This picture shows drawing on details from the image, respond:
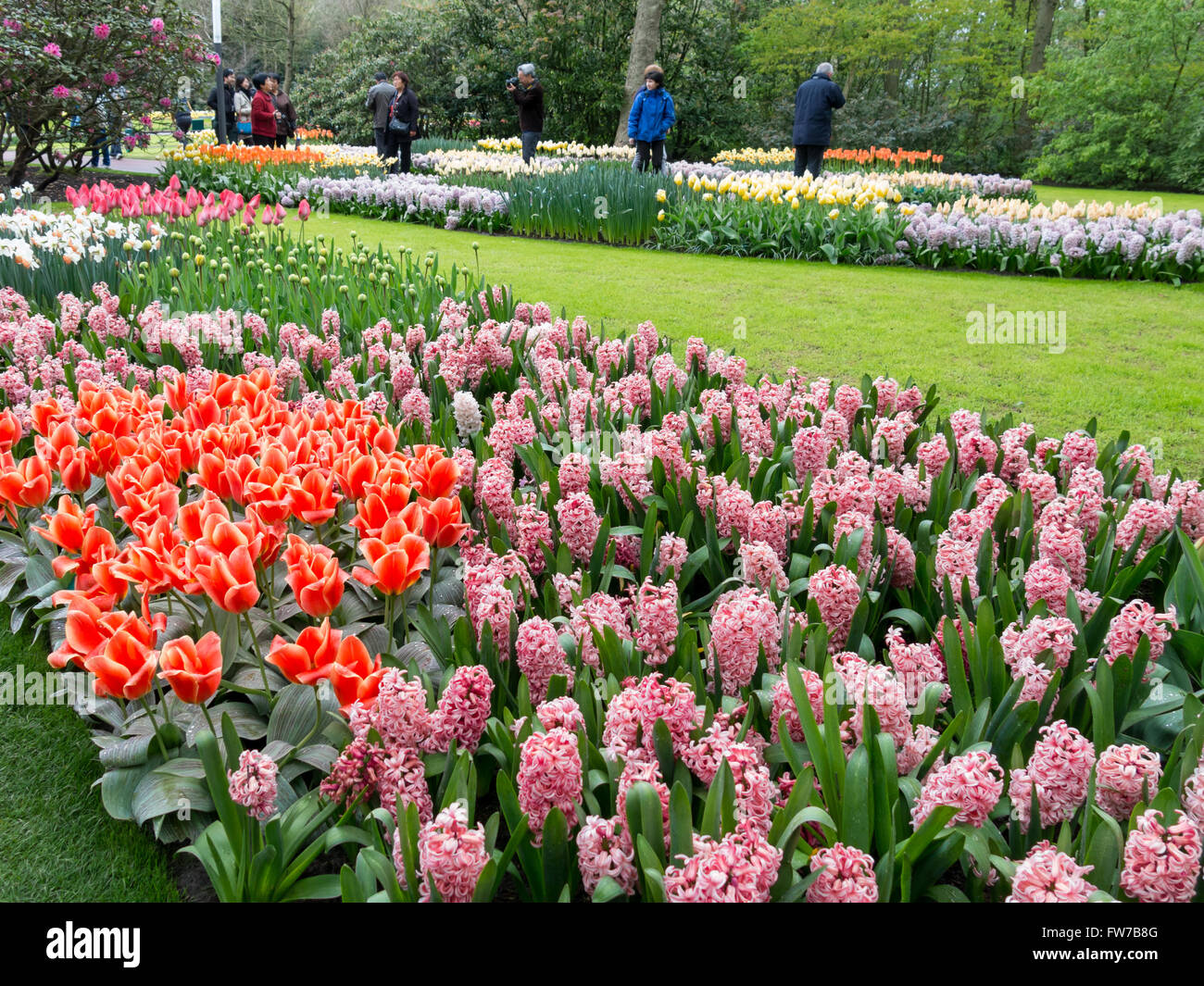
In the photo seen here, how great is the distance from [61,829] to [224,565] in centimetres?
73

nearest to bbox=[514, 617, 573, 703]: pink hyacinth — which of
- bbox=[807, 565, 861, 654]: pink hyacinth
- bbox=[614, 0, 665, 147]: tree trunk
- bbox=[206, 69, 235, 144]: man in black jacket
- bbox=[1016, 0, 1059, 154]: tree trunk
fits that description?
bbox=[807, 565, 861, 654]: pink hyacinth

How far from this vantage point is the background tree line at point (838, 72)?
23422 millimetres

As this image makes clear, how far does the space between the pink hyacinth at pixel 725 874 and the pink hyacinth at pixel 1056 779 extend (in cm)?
55

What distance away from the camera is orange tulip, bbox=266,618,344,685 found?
5.79 ft

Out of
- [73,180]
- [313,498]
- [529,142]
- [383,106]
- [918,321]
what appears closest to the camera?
[313,498]

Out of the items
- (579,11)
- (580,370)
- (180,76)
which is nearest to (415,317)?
(580,370)

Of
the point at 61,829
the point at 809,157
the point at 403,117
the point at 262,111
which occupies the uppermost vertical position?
the point at 262,111

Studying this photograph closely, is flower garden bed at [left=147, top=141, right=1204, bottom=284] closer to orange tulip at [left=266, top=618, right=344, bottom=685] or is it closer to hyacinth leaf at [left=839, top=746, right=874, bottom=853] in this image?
orange tulip at [left=266, top=618, right=344, bottom=685]

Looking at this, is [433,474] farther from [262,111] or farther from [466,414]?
[262,111]

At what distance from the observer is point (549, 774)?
1.53m

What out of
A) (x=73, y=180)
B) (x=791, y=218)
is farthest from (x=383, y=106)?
(x=791, y=218)

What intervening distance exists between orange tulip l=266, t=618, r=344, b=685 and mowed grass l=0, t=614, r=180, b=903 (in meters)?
0.55

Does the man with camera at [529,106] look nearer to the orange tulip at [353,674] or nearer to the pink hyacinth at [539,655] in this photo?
the pink hyacinth at [539,655]
